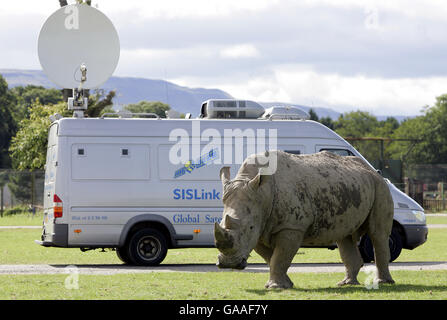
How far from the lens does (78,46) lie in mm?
21719

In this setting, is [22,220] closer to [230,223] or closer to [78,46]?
[78,46]

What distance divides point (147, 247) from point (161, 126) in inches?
101

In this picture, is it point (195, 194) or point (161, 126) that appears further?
point (161, 126)

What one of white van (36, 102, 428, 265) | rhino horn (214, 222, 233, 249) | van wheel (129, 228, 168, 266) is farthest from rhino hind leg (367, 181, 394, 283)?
van wheel (129, 228, 168, 266)

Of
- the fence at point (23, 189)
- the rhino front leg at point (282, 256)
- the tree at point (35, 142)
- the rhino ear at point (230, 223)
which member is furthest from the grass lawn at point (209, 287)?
A: the fence at point (23, 189)

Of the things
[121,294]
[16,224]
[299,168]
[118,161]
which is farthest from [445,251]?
[16,224]

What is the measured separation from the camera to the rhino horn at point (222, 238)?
10945 mm

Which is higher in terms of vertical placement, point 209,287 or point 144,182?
point 144,182

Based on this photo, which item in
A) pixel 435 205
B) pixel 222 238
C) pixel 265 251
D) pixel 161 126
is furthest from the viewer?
pixel 435 205

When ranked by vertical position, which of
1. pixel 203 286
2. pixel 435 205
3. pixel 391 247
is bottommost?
pixel 203 286

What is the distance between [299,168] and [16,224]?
25226mm

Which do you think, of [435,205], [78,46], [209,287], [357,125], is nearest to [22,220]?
[78,46]
